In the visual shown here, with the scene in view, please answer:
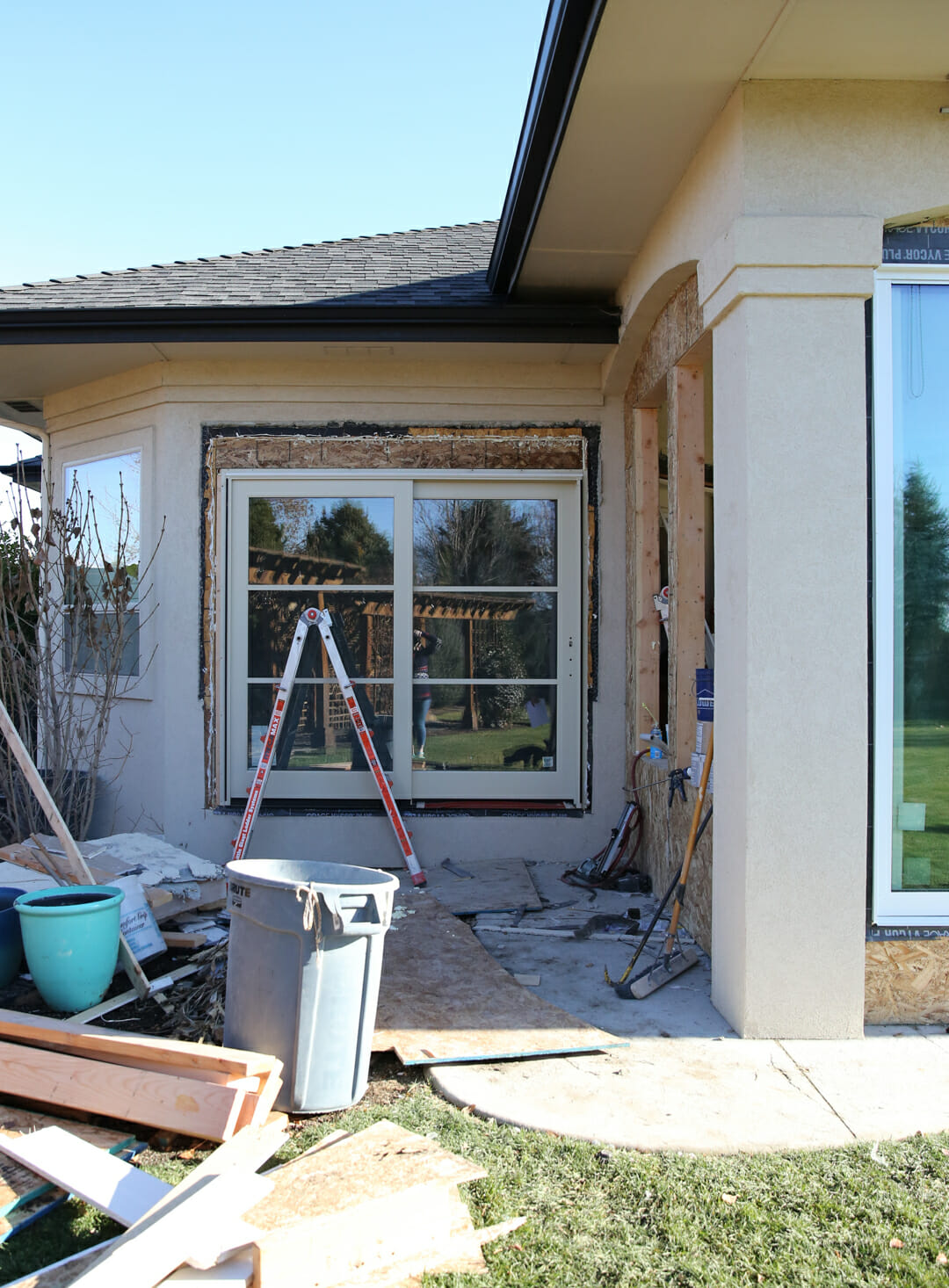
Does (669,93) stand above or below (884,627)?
above

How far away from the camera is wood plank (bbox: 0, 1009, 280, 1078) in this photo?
2.92m

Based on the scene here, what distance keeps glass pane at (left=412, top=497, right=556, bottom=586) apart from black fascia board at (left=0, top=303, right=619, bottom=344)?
47.3 inches

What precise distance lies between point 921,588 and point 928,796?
2.87 ft

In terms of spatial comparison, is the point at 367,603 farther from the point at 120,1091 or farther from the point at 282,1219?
the point at 282,1219

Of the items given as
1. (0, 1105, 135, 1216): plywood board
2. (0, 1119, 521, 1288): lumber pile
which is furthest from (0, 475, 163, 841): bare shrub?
(0, 1119, 521, 1288): lumber pile

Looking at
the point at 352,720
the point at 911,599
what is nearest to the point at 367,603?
the point at 352,720

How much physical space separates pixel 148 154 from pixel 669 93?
7.62 m

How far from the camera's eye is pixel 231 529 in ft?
21.7

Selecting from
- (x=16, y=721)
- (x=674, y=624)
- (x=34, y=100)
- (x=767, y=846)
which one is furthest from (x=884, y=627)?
(x=34, y=100)

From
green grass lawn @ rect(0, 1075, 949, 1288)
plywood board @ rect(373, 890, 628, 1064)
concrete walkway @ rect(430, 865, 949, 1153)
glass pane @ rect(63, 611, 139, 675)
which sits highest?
glass pane @ rect(63, 611, 139, 675)

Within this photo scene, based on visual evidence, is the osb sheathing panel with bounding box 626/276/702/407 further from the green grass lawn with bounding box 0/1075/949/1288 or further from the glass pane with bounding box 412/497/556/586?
the green grass lawn with bounding box 0/1075/949/1288

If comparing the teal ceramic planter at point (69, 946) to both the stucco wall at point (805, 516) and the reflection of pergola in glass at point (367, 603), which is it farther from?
the reflection of pergola in glass at point (367, 603)

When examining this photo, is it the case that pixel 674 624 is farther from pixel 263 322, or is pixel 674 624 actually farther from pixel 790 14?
pixel 263 322

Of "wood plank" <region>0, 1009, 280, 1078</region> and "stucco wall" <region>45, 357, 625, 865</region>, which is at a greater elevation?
"stucco wall" <region>45, 357, 625, 865</region>
